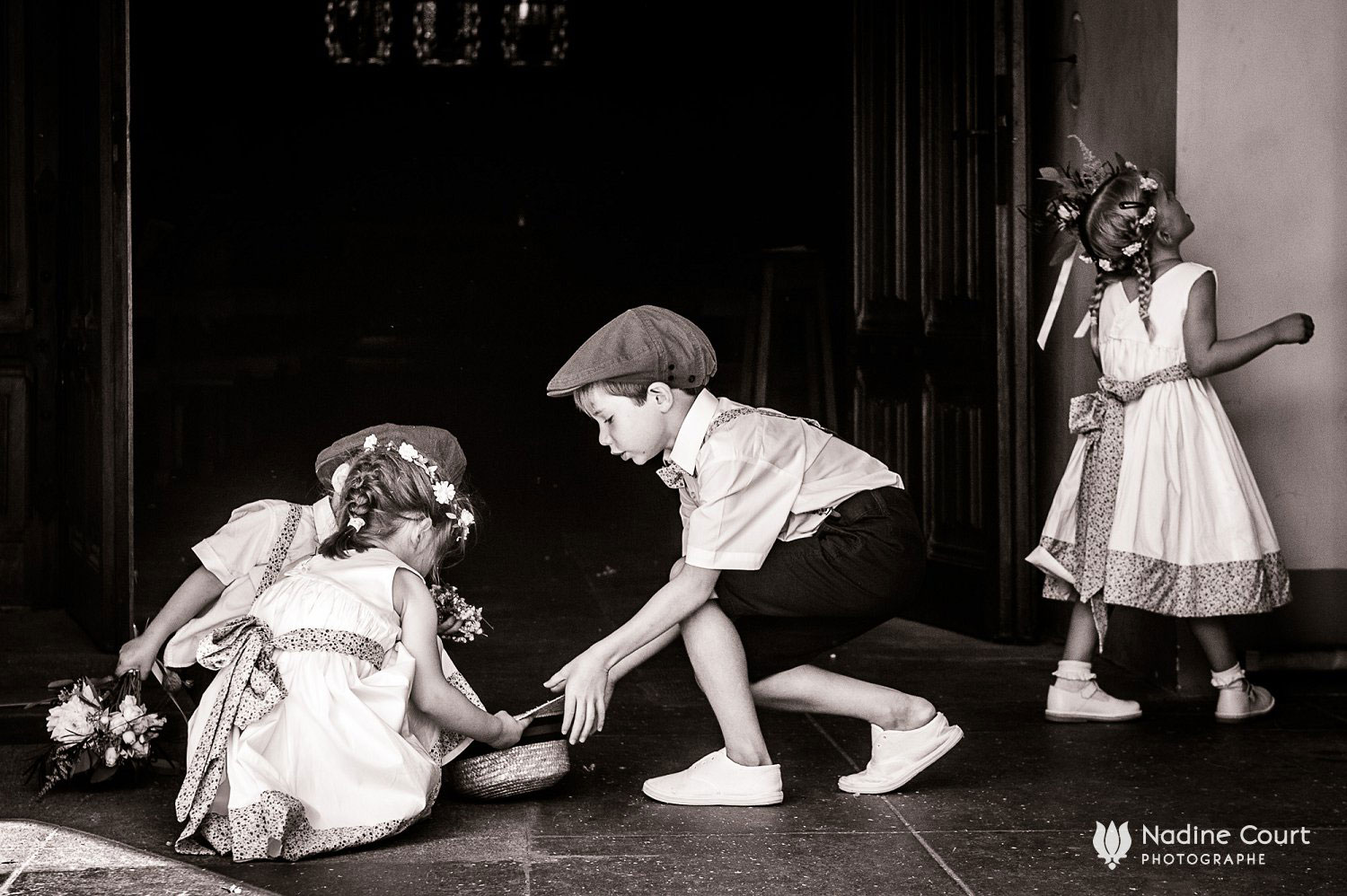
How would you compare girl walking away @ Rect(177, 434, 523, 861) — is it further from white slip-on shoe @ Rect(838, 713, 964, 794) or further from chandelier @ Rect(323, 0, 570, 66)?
A: chandelier @ Rect(323, 0, 570, 66)

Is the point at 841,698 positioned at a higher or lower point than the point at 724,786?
higher

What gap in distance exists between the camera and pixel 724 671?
273 cm

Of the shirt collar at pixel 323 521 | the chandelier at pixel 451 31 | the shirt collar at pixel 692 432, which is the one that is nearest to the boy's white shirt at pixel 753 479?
the shirt collar at pixel 692 432

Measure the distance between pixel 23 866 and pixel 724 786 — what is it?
1176mm

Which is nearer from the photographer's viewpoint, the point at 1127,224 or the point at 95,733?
the point at 95,733

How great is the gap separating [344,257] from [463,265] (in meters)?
0.79

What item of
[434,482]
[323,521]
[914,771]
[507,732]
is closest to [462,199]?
[323,521]

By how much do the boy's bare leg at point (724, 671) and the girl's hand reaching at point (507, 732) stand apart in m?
0.35

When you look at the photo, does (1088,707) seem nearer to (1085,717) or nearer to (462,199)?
(1085,717)

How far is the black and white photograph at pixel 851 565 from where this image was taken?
252 centimetres

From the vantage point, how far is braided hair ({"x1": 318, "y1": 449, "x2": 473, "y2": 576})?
8.82 ft

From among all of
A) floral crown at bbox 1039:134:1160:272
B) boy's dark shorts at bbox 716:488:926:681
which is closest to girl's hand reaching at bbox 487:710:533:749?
boy's dark shorts at bbox 716:488:926:681

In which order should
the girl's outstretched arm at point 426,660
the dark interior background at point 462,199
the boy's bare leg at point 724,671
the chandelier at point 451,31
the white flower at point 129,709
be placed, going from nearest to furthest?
the girl's outstretched arm at point 426,660, the boy's bare leg at point 724,671, the white flower at point 129,709, the chandelier at point 451,31, the dark interior background at point 462,199

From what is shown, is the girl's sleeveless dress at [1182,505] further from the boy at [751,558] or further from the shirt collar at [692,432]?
the shirt collar at [692,432]
